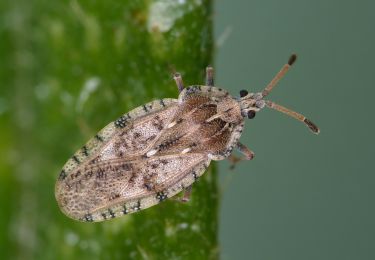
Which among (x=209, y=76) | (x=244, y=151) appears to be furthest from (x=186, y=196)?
(x=244, y=151)

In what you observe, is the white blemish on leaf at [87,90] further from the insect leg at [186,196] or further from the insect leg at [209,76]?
the insect leg at [186,196]

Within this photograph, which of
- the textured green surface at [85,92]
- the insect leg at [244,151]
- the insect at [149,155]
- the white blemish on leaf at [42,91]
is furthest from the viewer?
the insect leg at [244,151]

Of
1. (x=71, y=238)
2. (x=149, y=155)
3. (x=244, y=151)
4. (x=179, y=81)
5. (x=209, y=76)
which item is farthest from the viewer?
(x=244, y=151)

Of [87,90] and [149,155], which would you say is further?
[149,155]

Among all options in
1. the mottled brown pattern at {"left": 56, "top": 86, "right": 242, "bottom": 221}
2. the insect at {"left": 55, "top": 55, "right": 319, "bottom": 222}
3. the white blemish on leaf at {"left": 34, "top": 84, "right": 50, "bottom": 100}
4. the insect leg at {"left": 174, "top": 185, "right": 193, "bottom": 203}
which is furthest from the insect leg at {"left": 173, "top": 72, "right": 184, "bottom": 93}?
the white blemish on leaf at {"left": 34, "top": 84, "right": 50, "bottom": 100}

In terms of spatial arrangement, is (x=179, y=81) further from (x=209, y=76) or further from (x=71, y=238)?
(x=71, y=238)

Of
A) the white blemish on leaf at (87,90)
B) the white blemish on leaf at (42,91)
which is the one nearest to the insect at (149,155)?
the white blemish on leaf at (87,90)
